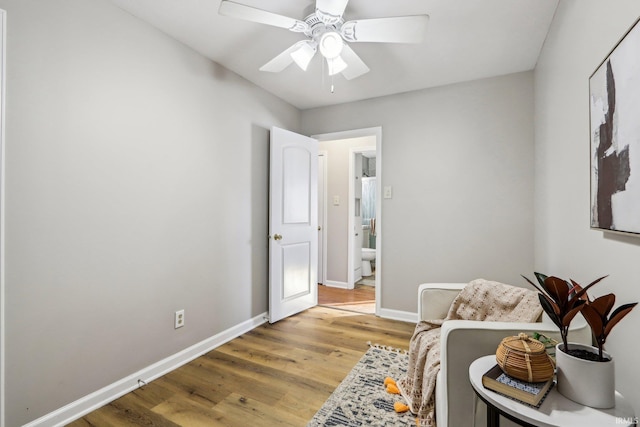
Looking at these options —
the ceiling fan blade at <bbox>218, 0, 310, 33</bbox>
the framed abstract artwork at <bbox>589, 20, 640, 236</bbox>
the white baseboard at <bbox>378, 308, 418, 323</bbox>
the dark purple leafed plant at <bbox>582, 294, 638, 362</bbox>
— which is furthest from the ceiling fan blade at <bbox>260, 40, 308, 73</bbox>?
the white baseboard at <bbox>378, 308, 418, 323</bbox>

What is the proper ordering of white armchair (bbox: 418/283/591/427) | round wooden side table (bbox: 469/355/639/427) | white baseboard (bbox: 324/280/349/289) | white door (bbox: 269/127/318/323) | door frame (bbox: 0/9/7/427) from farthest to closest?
1. white baseboard (bbox: 324/280/349/289)
2. white door (bbox: 269/127/318/323)
3. door frame (bbox: 0/9/7/427)
4. white armchair (bbox: 418/283/591/427)
5. round wooden side table (bbox: 469/355/639/427)

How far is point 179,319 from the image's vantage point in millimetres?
2344

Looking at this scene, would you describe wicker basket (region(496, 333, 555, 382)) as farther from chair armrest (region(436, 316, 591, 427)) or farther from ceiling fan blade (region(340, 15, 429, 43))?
ceiling fan blade (region(340, 15, 429, 43))

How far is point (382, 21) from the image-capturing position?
1.69 meters

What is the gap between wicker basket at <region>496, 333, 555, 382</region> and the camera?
0.94 meters

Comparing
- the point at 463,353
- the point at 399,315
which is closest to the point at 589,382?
the point at 463,353

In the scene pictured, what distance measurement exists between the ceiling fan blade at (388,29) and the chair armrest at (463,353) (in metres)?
1.52

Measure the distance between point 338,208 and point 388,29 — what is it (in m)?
3.16

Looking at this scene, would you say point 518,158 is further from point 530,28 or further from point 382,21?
point 382,21

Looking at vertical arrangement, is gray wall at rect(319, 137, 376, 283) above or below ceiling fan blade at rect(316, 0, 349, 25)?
below

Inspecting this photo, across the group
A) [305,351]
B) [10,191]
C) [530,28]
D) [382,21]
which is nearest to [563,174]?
[530,28]

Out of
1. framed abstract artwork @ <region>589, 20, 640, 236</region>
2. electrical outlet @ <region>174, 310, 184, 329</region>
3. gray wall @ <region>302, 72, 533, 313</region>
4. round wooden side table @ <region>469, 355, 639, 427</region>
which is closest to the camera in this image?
round wooden side table @ <region>469, 355, 639, 427</region>

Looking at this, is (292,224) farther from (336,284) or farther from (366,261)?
(366,261)

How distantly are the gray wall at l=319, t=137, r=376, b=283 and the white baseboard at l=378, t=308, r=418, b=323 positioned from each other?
4.58ft
